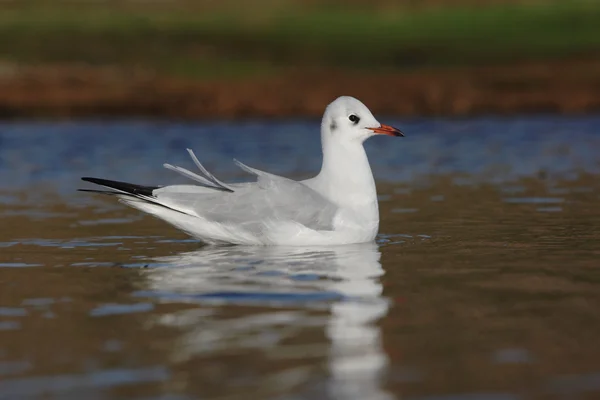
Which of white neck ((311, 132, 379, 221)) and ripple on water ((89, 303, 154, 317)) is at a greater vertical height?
white neck ((311, 132, 379, 221))

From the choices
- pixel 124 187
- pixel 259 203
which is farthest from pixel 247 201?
pixel 124 187

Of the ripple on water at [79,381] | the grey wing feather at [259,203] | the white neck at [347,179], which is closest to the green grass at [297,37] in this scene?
the white neck at [347,179]

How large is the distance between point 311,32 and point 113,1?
11.2m

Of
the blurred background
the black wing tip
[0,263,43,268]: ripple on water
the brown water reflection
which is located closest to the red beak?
the brown water reflection

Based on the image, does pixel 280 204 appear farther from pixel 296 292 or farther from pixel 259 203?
pixel 296 292

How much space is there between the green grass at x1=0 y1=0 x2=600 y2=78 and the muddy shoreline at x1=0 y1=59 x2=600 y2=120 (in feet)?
10.5

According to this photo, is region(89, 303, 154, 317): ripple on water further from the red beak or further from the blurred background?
the blurred background

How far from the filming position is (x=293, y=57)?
37.2 meters

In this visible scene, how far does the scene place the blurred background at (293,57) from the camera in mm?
29172

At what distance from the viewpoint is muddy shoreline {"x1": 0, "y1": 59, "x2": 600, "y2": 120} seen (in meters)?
28.3

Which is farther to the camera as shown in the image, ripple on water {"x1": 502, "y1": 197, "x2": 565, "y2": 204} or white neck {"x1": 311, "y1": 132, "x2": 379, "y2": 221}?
ripple on water {"x1": 502, "y1": 197, "x2": 565, "y2": 204}

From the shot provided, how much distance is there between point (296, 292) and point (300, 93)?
22.4m

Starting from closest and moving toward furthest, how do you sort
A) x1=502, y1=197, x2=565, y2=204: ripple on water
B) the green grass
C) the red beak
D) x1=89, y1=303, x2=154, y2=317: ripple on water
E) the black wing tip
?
x1=89, y1=303, x2=154, y2=317: ripple on water < the black wing tip < the red beak < x1=502, y1=197, x2=565, y2=204: ripple on water < the green grass

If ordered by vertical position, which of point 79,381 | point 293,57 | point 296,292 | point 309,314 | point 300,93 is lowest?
point 79,381
